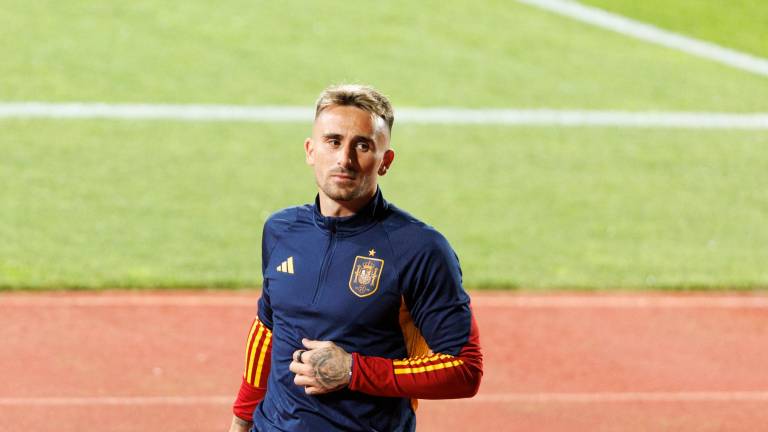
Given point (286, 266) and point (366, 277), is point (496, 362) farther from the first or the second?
point (366, 277)

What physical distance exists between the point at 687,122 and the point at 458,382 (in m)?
12.9

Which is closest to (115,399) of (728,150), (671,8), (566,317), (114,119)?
(566,317)

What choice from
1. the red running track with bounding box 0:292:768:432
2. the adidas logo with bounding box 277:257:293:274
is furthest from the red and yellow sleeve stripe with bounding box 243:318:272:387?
the red running track with bounding box 0:292:768:432

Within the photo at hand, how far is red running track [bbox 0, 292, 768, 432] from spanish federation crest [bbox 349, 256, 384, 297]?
3835 mm

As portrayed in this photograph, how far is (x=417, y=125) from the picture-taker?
15.6 metres

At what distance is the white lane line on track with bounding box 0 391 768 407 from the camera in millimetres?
8117

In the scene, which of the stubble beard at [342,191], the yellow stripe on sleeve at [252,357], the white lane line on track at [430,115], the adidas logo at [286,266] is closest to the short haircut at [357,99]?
the stubble beard at [342,191]

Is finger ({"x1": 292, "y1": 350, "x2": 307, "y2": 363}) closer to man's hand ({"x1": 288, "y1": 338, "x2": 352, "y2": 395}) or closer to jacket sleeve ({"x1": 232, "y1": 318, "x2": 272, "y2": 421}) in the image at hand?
man's hand ({"x1": 288, "y1": 338, "x2": 352, "y2": 395})

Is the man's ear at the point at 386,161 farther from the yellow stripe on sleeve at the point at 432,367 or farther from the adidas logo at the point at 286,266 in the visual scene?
the yellow stripe on sleeve at the point at 432,367

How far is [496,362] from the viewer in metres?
9.00

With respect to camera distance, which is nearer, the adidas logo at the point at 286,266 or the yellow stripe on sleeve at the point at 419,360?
the yellow stripe on sleeve at the point at 419,360

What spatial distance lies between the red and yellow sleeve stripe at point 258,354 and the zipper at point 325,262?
44 centimetres

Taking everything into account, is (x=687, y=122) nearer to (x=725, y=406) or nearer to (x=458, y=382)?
(x=725, y=406)

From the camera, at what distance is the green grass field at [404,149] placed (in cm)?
1173
